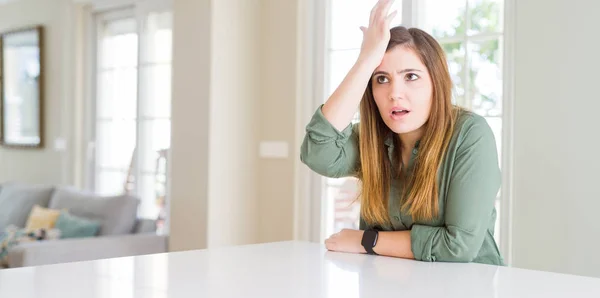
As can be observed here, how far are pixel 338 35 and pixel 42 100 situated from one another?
3.27 metres

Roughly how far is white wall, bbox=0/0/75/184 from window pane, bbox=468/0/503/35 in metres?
3.67

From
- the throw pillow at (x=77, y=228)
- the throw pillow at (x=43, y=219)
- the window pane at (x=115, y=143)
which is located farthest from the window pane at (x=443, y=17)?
the throw pillow at (x=43, y=219)

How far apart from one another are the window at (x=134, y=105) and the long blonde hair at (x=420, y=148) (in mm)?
3503

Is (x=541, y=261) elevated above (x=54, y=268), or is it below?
below

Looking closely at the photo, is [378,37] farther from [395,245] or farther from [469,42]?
[469,42]

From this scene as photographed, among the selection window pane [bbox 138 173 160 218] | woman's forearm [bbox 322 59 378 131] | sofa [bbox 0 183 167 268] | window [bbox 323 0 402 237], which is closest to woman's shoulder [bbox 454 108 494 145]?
woman's forearm [bbox 322 59 378 131]

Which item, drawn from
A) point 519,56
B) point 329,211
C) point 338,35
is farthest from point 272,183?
point 519,56

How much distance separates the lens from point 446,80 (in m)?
1.73

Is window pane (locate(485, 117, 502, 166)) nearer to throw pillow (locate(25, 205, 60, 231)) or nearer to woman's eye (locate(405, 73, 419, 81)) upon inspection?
woman's eye (locate(405, 73, 419, 81))

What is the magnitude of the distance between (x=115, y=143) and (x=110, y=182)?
0.33 meters

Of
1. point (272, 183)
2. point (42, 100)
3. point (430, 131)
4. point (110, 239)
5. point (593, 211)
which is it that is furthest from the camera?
point (42, 100)

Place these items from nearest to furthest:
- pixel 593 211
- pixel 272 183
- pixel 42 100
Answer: pixel 593 211
pixel 272 183
pixel 42 100

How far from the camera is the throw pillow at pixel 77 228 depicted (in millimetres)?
4484

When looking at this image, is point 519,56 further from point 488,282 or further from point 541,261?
point 488,282
